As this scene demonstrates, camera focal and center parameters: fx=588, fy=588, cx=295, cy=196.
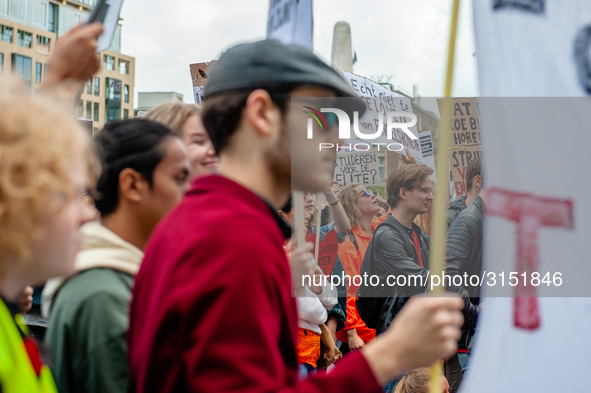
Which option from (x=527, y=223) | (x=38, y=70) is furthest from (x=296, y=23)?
(x=38, y=70)

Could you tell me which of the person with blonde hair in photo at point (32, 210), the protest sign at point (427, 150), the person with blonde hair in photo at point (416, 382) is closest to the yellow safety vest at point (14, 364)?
the person with blonde hair in photo at point (32, 210)

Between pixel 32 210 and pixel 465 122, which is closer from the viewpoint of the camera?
pixel 32 210

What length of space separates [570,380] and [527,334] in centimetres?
15

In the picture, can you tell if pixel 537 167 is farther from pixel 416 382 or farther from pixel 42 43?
pixel 42 43

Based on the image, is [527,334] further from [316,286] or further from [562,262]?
[316,286]

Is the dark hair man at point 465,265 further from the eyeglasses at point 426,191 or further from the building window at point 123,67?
the building window at point 123,67

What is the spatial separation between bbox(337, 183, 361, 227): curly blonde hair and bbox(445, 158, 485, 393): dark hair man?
131 cm

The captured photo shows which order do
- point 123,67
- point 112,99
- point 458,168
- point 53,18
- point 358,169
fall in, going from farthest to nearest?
point 123,67
point 112,99
point 53,18
point 358,169
point 458,168

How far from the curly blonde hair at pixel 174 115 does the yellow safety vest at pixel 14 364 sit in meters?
1.64

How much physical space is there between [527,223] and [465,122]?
223 inches

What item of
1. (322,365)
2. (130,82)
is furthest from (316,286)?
(130,82)

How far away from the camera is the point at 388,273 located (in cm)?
446

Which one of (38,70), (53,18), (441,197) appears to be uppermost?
(53,18)

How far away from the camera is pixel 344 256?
5129mm
